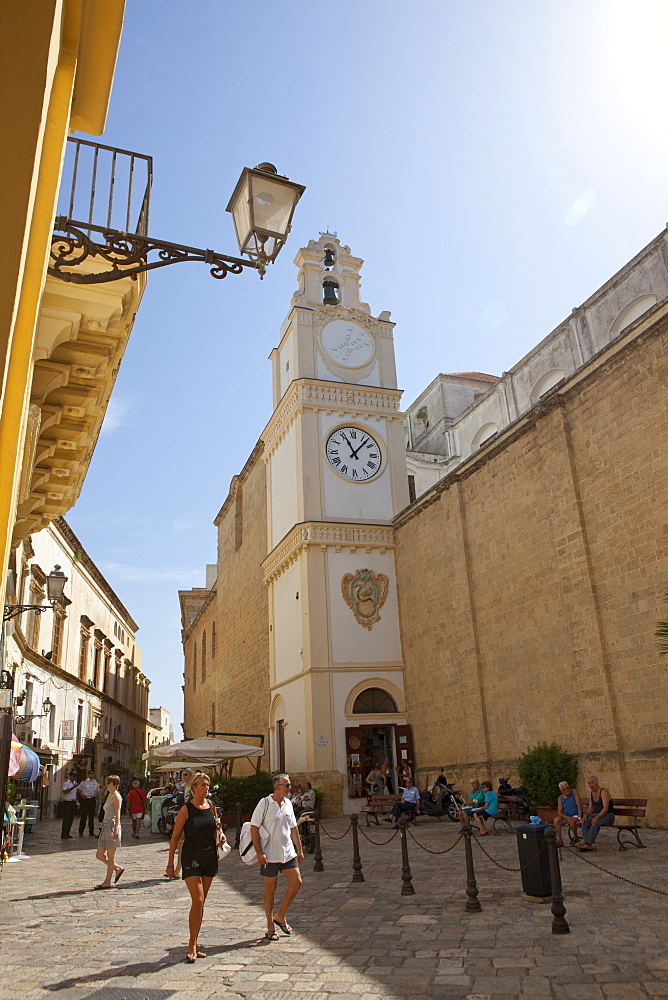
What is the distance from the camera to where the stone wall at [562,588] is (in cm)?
1248

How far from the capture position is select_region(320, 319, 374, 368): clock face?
78.7ft

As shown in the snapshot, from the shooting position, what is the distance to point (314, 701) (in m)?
19.7

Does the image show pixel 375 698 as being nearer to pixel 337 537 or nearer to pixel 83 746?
pixel 337 537

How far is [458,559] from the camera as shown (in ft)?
59.8

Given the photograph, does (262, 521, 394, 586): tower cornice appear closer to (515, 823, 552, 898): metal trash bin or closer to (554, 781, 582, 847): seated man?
(554, 781, 582, 847): seated man

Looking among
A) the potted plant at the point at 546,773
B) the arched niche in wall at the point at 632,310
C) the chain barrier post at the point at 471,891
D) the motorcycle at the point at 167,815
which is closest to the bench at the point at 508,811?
the potted plant at the point at 546,773

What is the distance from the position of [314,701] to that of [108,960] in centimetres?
1415

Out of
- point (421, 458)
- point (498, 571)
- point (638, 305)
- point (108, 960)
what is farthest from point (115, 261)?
point (421, 458)

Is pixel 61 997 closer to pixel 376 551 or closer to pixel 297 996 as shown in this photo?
pixel 297 996

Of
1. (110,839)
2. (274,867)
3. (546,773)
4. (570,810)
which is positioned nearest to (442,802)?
(546,773)

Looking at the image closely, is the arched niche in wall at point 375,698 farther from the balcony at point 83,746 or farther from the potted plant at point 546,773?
the balcony at point 83,746

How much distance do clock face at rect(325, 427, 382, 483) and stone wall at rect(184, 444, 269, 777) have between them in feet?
19.6

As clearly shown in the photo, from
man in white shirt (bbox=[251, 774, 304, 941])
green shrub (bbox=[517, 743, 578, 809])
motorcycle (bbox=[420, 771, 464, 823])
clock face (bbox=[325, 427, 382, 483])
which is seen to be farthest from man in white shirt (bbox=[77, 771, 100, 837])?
man in white shirt (bbox=[251, 774, 304, 941])

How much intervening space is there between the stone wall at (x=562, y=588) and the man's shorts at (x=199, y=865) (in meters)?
8.44
